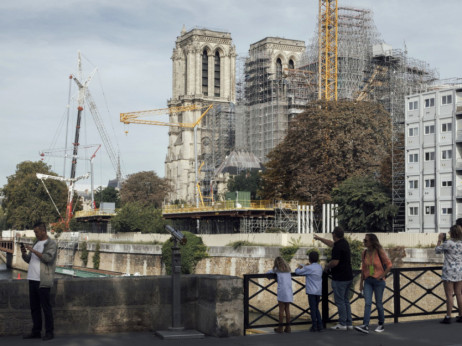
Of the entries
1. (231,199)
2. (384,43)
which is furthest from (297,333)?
(384,43)

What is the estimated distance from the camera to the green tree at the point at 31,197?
126312 millimetres

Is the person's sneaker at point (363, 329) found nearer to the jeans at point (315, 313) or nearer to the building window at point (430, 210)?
the jeans at point (315, 313)

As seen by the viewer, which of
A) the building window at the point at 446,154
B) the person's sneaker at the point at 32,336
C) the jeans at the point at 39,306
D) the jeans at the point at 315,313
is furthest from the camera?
the building window at the point at 446,154

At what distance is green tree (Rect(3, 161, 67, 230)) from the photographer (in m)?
126

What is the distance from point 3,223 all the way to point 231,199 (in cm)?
9607

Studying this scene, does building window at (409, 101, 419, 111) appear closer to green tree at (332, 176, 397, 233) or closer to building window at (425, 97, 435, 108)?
building window at (425, 97, 435, 108)

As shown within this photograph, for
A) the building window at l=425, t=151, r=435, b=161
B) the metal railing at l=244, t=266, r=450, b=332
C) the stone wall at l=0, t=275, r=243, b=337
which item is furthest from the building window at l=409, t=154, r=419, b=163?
the stone wall at l=0, t=275, r=243, b=337

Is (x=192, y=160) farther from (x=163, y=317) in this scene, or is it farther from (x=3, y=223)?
(x=163, y=317)

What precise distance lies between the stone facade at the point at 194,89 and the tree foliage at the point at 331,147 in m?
91.4

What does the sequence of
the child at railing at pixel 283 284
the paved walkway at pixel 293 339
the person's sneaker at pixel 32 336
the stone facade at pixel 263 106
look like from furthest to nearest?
the stone facade at pixel 263 106 → the child at railing at pixel 283 284 → the person's sneaker at pixel 32 336 → the paved walkway at pixel 293 339

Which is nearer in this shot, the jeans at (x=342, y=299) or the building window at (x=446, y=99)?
the jeans at (x=342, y=299)

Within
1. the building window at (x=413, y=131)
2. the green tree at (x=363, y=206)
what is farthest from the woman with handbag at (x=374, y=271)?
the building window at (x=413, y=131)

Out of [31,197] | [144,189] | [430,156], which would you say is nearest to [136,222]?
[430,156]

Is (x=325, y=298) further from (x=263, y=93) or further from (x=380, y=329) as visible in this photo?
(x=263, y=93)
